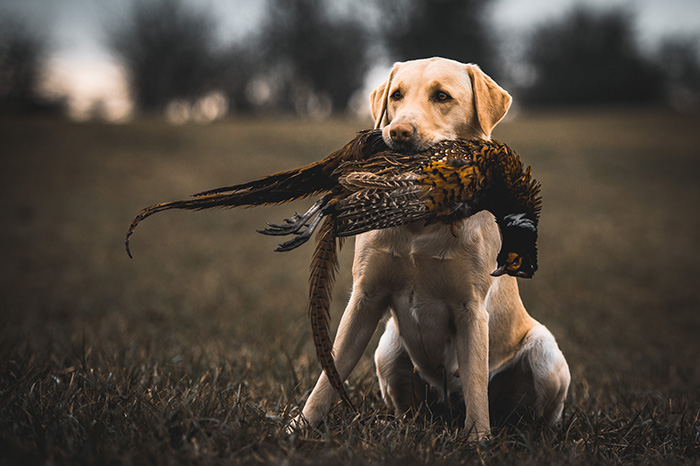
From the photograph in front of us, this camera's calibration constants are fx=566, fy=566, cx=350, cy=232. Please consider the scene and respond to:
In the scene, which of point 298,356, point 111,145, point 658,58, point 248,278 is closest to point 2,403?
point 298,356

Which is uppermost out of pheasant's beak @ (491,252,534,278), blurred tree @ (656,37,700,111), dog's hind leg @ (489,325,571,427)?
blurred tree @ (656,37,700,111)

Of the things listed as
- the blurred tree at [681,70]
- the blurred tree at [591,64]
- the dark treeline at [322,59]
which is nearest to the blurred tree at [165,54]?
the dark treeline at [322,59]

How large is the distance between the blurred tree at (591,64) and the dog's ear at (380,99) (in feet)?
139

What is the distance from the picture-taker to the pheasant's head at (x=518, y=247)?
2.69m

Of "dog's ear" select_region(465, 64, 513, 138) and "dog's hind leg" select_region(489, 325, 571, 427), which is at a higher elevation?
"dog's ear" select_region(465, 64, 513, 138)

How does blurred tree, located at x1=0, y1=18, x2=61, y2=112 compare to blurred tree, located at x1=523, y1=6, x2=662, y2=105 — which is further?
blurred tree, located at x1=523, y1=6, x2=662, y2=105

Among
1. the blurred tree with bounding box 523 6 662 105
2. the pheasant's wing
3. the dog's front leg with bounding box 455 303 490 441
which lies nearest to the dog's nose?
the pheasant's wing

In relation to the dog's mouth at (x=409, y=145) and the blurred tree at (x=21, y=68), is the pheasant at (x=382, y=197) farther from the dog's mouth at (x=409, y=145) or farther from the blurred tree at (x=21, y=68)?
the blurred tree at (x=21, y=68)

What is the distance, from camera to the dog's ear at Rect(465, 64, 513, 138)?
117 inches

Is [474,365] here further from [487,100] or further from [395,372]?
[487,100]

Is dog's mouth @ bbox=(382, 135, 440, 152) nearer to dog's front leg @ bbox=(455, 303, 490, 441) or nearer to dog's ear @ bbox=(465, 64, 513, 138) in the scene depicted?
dog's ear @ bbox=(465, 64, 513, 138)

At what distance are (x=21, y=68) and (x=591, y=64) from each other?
37.9 meters

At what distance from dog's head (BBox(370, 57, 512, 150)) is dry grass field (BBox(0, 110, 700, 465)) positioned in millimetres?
1454

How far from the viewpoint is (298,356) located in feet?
15.3
